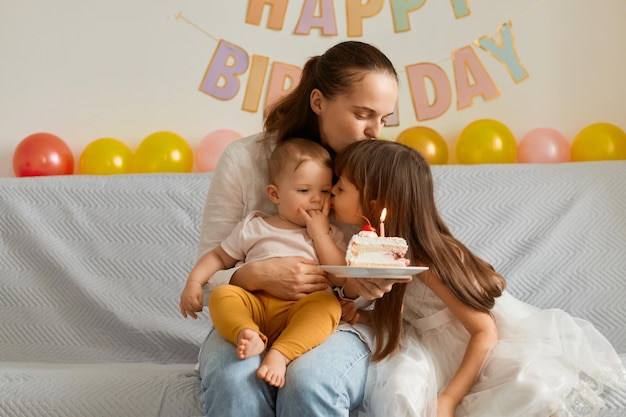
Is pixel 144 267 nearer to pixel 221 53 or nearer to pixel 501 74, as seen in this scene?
pixel 221 53

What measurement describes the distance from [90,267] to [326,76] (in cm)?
105

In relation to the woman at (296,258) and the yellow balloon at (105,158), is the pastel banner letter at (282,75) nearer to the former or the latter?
the yellow balloon at (105,158)

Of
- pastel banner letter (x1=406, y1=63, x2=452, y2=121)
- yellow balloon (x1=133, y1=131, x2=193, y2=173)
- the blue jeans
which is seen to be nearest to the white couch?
yellow balloon (x1=133, y1=131, x2=193, y2=173)

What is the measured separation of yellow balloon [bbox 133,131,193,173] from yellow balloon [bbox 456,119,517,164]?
1.00 meters

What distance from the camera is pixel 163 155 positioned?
2789 mm

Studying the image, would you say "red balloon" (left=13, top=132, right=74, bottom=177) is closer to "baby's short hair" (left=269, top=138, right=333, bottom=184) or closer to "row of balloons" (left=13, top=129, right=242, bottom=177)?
"row of balloons" (left=13, top=129, right=242, bottom=177)

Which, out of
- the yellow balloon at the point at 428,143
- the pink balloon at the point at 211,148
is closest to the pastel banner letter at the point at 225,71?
the pink balloon at the point at 211,148

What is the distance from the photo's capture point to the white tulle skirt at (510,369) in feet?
4.91

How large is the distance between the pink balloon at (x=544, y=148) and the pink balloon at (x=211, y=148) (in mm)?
1077

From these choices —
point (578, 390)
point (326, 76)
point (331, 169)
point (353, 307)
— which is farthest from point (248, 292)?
point (578, 390)

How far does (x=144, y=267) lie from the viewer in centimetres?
239

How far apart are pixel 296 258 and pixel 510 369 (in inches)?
19.4

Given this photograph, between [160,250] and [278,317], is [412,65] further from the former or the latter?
[278,317]

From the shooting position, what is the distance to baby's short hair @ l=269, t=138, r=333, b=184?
1.72m
